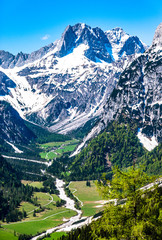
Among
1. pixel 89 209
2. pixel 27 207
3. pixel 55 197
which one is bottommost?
pixel 89 209

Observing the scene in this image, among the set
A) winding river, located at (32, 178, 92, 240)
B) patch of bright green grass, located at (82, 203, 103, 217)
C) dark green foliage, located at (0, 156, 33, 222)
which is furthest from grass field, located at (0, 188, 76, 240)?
patch of bright green grass, located at (82, 203, 103, 217)

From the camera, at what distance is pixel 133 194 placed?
1396 inches

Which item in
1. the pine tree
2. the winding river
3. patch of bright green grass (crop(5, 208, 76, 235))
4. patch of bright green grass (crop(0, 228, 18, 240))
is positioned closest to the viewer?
the pine tree

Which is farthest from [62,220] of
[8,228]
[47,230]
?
Result: [8,228]

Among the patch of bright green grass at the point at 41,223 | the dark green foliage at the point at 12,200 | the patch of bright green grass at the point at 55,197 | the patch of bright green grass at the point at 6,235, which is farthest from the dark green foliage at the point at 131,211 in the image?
the patch of bright green grass at the point at 55,197

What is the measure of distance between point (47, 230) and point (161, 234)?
352ft

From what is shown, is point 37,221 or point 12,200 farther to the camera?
point 12,200

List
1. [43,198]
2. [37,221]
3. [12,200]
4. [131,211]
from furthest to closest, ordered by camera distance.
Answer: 1. [43,198]
2. [12,200]
3. [37,221]
4. [131,211]

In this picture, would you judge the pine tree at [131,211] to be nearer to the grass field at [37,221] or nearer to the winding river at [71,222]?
the winding river at [71,222]

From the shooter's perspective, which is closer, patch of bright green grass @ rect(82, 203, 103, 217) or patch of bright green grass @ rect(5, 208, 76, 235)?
patch of bright green grass @ rect(5, 208, 76, 235)

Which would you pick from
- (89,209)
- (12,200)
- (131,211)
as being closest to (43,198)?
(12,200)

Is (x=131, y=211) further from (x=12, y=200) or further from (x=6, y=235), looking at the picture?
(x=12, y=200)

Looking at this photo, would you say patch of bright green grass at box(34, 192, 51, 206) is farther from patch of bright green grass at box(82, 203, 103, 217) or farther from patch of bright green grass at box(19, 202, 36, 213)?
patch of bright green grass at box(82, 203, 103, 217)

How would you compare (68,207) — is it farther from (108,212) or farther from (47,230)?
(108,212)
